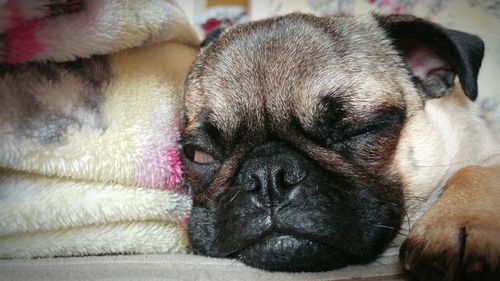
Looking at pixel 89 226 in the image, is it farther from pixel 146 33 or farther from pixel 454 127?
pixel 454 127

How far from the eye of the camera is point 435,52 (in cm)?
169

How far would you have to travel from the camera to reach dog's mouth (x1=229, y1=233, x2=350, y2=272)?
1.25 meters

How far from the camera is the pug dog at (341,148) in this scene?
4.08ft

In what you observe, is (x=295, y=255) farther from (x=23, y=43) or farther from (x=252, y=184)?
(x=23, y=43)

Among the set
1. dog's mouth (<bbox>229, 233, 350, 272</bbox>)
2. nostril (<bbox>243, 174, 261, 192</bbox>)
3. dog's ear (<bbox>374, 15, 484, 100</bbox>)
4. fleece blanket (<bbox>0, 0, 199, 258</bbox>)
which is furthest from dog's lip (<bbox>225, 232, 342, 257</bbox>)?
dog's ear (<bbox>374, 15, 484, 100</bbox>)

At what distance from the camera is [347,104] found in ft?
4.81

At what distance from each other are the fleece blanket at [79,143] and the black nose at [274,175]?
1.01ft

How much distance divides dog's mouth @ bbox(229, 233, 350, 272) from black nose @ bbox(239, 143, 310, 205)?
10 centimetres

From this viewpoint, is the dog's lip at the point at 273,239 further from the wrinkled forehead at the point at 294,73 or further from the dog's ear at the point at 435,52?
the dog's ear at the point at 435,52

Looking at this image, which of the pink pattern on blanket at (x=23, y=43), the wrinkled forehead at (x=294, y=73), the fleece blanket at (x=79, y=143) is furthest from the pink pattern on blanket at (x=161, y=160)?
the pink pattern on blanket at (x=23, y=43)

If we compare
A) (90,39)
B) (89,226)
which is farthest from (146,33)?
(89,226)

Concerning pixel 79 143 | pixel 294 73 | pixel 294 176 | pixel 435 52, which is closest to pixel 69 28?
pixel 79 143

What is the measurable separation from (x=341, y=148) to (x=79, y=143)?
0.73 meters

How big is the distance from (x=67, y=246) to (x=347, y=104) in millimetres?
858
